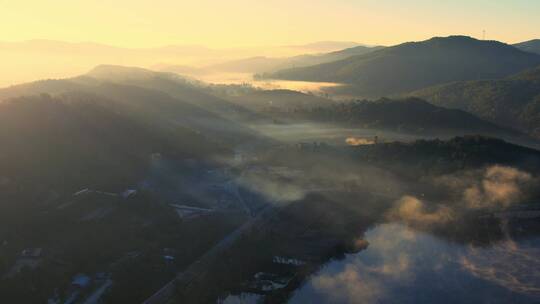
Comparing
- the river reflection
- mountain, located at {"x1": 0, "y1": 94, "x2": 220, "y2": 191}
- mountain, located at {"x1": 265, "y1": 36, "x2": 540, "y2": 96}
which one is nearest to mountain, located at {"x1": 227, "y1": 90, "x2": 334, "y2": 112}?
mountain, located at {"x1": 265, "y1": 36, "x2": 540, "y2": 96}

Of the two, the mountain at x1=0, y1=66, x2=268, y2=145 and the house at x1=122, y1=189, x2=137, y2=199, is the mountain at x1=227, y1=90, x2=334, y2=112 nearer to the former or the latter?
the mountain at x1=0, y1=66, x2=268, y2=145

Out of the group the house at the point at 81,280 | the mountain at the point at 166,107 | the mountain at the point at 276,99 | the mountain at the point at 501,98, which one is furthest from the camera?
the mountain at the point at 276,99

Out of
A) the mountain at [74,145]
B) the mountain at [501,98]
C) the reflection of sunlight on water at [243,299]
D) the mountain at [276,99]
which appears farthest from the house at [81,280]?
the mountain at [276,99]

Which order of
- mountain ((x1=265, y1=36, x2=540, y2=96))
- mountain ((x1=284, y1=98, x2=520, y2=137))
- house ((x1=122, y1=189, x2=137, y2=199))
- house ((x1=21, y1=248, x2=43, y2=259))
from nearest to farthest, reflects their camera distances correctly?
house ((x1=21, y1=248, x2=43, y2=259))
house ((x1=122, y1=189, x2=137, y2=199))
mountain ((x1=284, y1=98, x2=520, y2=137))
mountain ((x1=265, y1=36, x2=540, y2=96))

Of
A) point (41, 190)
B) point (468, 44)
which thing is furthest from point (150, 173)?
point (468, 44)

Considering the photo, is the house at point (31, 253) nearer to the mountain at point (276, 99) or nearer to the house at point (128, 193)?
the house at point (128, 193)

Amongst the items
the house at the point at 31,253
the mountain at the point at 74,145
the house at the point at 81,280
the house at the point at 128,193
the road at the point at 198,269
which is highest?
the mountain at the point at 74,145

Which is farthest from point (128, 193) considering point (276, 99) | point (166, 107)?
point (276, 99)

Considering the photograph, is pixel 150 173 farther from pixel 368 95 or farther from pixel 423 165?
pixel 368 95
